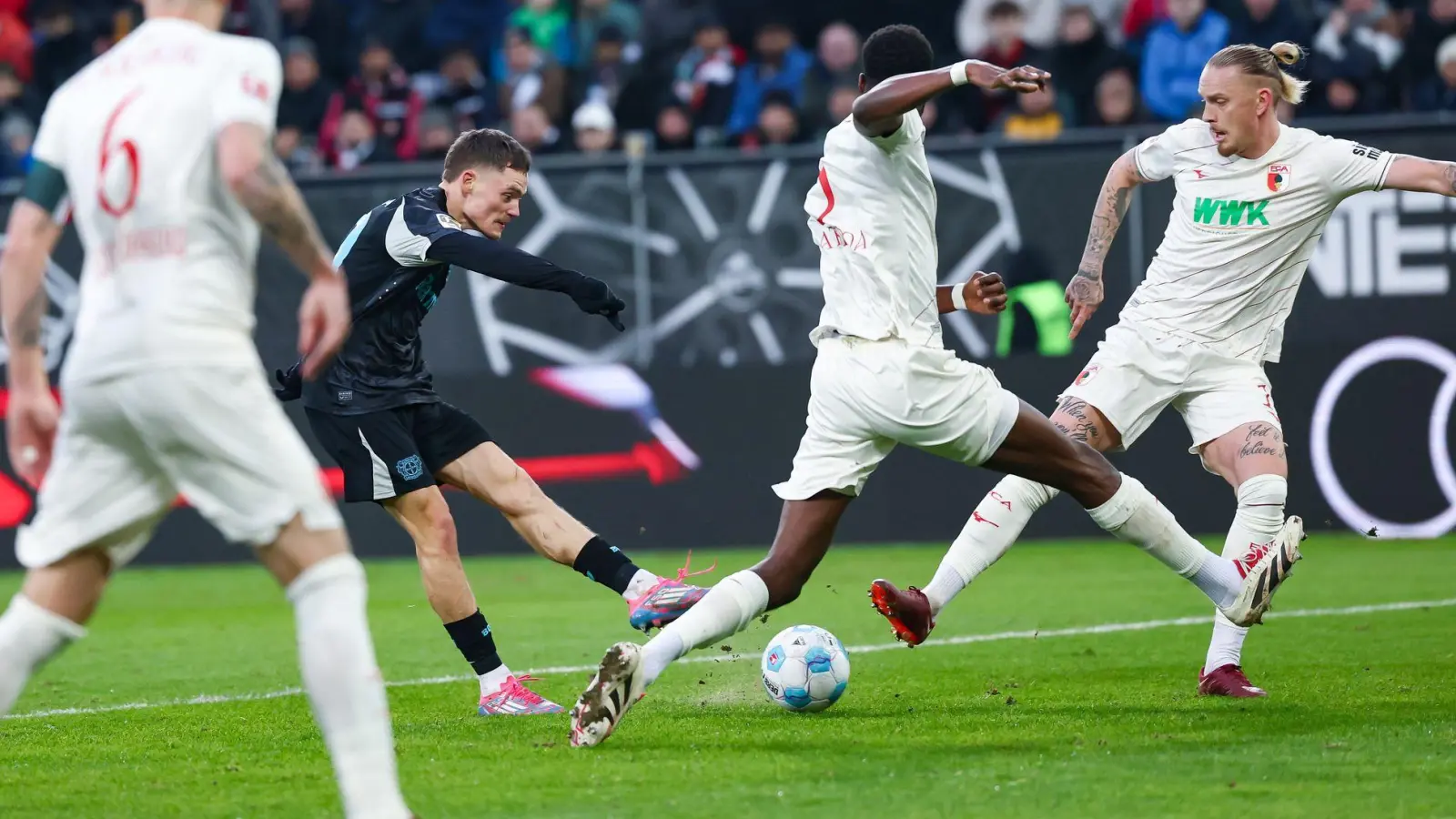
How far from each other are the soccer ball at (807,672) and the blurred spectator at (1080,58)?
8845 millimetres

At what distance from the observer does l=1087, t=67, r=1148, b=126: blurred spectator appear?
44.6ft

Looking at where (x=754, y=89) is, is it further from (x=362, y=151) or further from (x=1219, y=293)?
(x=1219, y=293)

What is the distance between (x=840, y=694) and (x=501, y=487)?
4.86ft

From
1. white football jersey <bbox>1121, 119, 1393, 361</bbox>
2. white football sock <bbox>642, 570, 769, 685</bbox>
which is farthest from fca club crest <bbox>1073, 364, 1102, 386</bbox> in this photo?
white football sock <bbox>642, 570, 769, 685</bbox>

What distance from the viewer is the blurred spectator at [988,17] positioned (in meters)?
14.9

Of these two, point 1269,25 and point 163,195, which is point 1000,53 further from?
point 163,195

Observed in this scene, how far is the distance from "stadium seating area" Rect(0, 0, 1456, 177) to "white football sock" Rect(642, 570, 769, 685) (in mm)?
8499

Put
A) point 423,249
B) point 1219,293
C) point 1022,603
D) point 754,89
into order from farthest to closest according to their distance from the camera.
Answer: point 754,89
point 1022,603
point 1219,293
point 423,249

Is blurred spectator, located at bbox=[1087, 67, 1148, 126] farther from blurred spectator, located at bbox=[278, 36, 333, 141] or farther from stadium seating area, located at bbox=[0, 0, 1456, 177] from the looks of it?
blurred spectator, located at bbox=[278, 36, 333, 141]

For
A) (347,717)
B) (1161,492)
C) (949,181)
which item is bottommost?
(1161,492)

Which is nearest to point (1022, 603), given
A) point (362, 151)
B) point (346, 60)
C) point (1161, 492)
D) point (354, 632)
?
point (1161, 492)

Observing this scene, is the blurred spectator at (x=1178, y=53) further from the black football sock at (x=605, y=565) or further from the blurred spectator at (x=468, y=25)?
the black football sock at (x=605, y=565)

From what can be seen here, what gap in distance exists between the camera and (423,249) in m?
6.43

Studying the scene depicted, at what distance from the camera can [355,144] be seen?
600 inches
